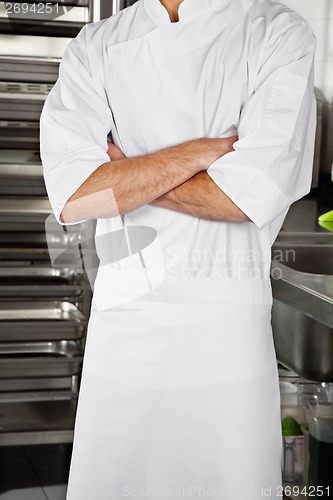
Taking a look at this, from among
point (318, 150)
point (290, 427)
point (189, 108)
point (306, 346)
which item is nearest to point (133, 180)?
point (189, 108)

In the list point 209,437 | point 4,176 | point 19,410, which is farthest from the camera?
point 19,410

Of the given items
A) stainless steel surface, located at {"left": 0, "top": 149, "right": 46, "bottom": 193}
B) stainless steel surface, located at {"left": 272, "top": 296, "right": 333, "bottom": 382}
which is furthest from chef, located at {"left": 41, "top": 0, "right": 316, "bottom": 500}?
stainless steel surface, located at {"left": 0, "top": 149, "right": 46, "bottom": 193}

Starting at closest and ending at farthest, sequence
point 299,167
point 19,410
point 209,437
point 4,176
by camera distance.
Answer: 1. point 299,167
2. point 209,437
3. point 4,176
4. point 19,410

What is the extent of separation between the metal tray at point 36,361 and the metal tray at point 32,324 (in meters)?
0.03

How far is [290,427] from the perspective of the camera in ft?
7.75

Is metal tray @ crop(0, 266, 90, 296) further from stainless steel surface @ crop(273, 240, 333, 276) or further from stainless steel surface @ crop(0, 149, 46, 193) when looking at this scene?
stainless steel surface @ crop(273, 240, 333, 276)

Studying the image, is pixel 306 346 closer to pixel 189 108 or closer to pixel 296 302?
pixel 296 302

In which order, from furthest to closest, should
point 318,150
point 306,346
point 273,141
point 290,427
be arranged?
point 318,150 < point 290,427 < point 306,346 < point 273,141

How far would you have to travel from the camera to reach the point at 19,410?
2.63 m

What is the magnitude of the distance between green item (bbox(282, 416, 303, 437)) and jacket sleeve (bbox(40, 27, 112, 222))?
1.07 meters

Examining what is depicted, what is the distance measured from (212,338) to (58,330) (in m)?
1.02

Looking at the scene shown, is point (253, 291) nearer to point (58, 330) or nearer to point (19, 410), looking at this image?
point (58, 330)

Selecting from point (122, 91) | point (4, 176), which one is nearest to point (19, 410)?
point (4, 176)

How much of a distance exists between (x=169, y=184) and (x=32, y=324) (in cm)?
116
